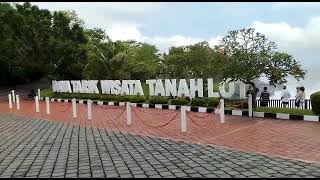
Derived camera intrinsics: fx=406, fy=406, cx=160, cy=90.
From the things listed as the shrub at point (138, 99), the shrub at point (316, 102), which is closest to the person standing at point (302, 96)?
the shrub at point (316, 102)

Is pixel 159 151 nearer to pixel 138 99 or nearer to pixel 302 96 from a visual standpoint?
pixel 302 96

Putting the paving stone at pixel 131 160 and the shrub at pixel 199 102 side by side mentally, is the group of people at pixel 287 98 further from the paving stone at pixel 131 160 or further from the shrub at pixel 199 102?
the paving stone at pixel 131 160

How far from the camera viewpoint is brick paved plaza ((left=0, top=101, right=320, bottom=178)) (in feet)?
20.7

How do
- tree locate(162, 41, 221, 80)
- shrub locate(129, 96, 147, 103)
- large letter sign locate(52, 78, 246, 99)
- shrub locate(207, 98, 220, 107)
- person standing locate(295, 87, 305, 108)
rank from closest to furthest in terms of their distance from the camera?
person standing locate(295, 87, 305, 108) → shrub locate(207, 98, 220, 107) → large letter sign locate(52, 78, 246, 99) → shrub locate(129, 96, 147, 103) → tree locate(162, 41, 221, 80)

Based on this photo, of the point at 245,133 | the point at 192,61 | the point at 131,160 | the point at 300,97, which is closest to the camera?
the point at 131,160

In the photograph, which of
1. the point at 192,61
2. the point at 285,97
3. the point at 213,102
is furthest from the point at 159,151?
the point at 192,61

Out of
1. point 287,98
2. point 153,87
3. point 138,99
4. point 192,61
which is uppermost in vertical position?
point 192,61

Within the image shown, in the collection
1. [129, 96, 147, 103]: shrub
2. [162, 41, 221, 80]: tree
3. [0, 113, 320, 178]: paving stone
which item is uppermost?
[162, 41, 221, 80]: tree

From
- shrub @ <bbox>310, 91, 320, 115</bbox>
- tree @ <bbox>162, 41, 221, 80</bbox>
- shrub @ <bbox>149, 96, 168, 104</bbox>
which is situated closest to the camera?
shrub @ <bbox>310, 91, 320, 115</bbox>

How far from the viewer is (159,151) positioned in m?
8.09

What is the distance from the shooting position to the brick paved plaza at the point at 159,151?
6297 mm

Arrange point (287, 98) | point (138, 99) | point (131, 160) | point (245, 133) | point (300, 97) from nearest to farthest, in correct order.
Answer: point (131, 160) < point (245, 133) < point (300, 97) < point (287, 98) < point (138, 99)

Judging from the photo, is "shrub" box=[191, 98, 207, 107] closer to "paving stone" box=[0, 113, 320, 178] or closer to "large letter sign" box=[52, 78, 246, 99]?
"large letter sign" box=[52, 78, 246, 99]

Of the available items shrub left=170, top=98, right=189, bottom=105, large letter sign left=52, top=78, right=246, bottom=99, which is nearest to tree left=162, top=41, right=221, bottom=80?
large letter sign left=52, top=78, right=246, bottom=99
